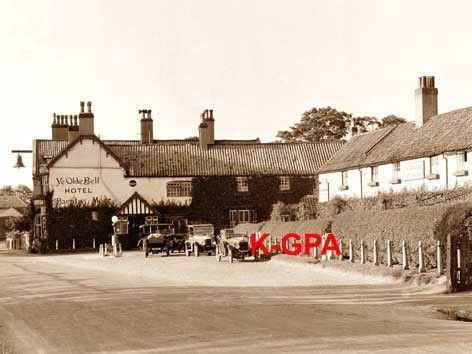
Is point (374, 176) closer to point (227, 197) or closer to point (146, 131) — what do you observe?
point (227, 197)

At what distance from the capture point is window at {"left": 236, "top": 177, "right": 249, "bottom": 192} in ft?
206

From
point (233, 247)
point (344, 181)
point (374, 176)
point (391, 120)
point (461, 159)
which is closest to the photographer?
point (233, 247)

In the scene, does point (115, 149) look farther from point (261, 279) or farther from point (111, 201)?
point (261, 279)

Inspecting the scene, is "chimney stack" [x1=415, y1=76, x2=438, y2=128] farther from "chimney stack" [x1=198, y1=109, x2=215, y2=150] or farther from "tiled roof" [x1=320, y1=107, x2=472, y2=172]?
"chimney stack" [x1=198, y1=109, x2=215, y2=150]

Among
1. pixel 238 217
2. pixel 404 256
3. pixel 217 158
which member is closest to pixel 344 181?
pixel 238 217

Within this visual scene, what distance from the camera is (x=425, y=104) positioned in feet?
153

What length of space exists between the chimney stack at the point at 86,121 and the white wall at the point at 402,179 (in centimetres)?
1820

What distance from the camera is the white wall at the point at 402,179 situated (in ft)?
129

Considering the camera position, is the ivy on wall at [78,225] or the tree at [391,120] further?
the tree at [391,120]

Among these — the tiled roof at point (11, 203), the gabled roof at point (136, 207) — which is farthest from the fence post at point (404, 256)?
the tiled roof at point (11, 203)

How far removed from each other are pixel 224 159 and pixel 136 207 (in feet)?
29.0

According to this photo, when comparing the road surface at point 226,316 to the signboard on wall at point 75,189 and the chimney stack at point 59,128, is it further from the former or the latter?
the chimney stack at point 59,128

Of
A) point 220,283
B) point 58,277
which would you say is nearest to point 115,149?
point 58,277

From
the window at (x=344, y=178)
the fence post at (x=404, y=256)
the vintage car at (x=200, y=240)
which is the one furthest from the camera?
the window at (x=344, y=178)
